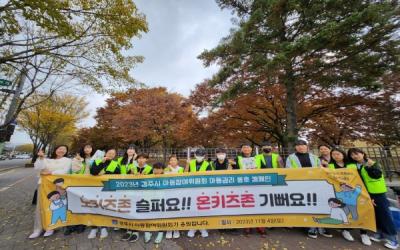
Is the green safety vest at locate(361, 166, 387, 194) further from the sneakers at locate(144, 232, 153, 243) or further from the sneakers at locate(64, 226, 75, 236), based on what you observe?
the sneakers at locate(64, 226, 75, 236)

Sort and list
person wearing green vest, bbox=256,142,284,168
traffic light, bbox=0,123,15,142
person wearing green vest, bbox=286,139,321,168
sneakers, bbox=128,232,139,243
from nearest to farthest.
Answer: sneakers, bbox=128,232,139,243
person wearing green vest, bbox=286,139,321,168
person wearing green vest, bbox=256,142,284,168
traffic light, bbox=0,123,15,142

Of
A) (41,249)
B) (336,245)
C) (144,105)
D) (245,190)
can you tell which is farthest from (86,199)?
(144,105)

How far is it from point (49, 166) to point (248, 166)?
13.1ft

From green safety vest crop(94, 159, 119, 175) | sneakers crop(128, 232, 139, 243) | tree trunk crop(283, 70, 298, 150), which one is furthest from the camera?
tree trunk crop(283, 70, 298, 150)

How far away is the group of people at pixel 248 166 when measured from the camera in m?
3.25

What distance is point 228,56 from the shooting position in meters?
8.66

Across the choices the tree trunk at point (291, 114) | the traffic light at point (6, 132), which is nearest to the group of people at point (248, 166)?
the tree trunk at point (291, 114)

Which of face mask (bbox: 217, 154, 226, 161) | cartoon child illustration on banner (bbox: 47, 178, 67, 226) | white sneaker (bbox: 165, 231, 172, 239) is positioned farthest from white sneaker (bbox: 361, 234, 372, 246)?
cartoon child illustration on banner (bbox: 47, 178, 67, 226)

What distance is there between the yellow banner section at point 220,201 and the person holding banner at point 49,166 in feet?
0.65

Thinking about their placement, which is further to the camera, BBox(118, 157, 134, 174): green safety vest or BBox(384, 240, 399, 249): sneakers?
BBox(118, 157, 134, 174): green safety vest

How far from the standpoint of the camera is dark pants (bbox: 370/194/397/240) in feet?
10.3

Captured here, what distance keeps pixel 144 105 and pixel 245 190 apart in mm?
14219

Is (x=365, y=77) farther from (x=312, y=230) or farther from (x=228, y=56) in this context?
(x=312, y=230)

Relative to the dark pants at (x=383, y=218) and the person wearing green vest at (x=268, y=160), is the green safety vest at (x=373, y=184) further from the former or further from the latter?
the person wearing green vest at (x=268, y=160)
